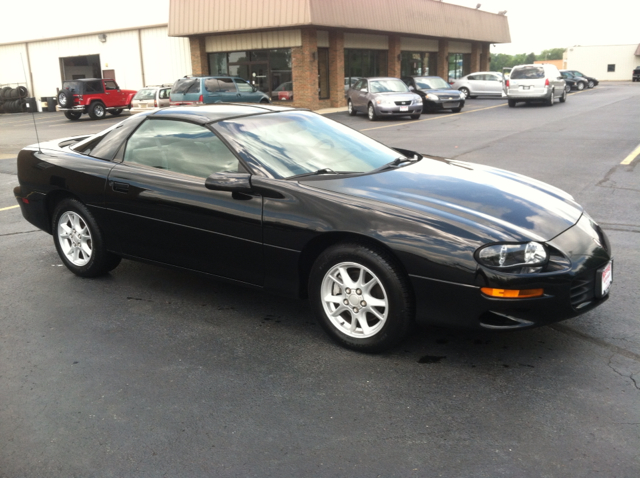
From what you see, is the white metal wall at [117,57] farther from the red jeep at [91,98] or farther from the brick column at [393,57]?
the brick column at [393,57]

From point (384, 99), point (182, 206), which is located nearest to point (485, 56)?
point (384, 99)

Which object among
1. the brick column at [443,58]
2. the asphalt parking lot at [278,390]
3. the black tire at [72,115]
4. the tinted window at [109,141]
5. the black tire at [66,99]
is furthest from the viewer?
the brick column at [443,58]

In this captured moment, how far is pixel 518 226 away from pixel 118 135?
316cm

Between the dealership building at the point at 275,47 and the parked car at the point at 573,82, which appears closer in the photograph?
the dealership building at the point at 275,47

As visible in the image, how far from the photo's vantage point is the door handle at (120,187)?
4680mm

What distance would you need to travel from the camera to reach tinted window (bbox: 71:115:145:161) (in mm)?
4934

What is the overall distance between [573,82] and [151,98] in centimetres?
3002

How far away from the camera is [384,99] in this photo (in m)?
21.9

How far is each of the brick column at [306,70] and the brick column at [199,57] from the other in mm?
5783

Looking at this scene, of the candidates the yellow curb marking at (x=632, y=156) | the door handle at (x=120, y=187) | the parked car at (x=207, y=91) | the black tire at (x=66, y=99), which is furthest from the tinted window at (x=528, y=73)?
the door handle at (x=120, y=187)

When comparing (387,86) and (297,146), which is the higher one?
(297,146)

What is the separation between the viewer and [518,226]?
356 cm

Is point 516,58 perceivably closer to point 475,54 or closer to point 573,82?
point 475,54

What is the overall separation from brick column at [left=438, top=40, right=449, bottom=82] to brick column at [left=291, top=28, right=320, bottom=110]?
578 inches
